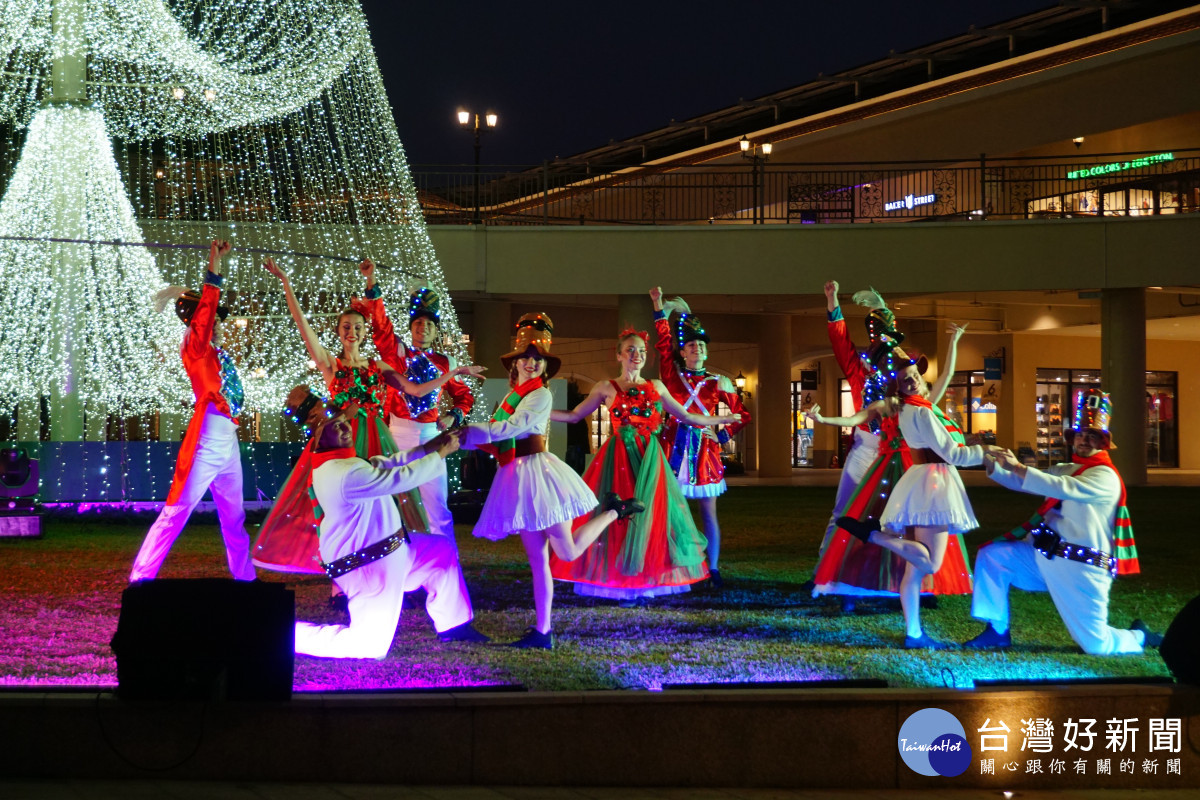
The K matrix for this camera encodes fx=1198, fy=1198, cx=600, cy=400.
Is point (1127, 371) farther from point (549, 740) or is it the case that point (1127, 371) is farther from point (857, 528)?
point (549, 740)

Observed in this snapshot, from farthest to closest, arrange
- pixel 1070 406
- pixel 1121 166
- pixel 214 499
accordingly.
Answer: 1. pixel 1070 406
2. pixel 1121 166
3. pixel 214 499

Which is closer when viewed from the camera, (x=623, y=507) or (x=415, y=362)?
(x=623, y=507)

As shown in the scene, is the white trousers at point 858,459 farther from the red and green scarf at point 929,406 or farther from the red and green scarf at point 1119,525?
the red and green scarf at point 1119,525

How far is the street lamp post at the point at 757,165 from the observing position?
67.8 ft

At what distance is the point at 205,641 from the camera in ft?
13.3

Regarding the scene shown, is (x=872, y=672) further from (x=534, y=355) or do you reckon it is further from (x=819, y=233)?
(x=819, y=233)

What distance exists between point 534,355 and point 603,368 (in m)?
22.4

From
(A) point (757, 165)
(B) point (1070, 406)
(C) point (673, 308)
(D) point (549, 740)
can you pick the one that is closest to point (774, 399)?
(A) point (757, 165)

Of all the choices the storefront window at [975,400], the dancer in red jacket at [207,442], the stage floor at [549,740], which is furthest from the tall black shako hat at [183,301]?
the storefront window at [975,400]

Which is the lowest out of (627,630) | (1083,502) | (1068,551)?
(627,630)

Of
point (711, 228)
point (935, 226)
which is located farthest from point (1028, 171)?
point (711, 228)

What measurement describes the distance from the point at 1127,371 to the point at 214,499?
17.2 metres

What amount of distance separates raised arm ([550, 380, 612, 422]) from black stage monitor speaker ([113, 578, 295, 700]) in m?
2.65

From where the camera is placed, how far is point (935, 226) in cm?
1922
